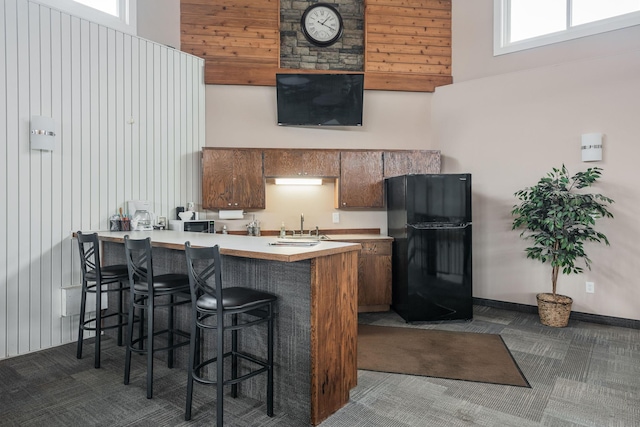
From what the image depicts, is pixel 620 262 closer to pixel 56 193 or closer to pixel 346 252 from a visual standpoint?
pixel 346 252

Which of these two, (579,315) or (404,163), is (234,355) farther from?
(579,315)

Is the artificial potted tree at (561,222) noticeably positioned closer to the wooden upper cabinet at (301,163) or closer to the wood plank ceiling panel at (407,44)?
the wood plank ceiling panel at (407,44)

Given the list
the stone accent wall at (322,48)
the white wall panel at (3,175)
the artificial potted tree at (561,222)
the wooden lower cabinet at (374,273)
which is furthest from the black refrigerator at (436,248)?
the white wall panel at (3,175)

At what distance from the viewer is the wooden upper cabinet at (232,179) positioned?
4.68 m

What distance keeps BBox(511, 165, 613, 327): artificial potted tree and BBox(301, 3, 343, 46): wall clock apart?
10.1ft

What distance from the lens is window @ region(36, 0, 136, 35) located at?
12.4ft

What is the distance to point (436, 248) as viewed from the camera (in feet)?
13.8

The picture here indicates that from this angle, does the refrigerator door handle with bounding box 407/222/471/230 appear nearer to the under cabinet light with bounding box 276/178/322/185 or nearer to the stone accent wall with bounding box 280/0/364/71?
the under cabinet light with bounding box 276/178/322/185

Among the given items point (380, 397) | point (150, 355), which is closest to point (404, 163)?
point (380, 397)

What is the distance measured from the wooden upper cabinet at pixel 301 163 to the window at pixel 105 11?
6.71ft

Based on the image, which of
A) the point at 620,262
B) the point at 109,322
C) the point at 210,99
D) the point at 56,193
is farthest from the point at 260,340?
the point at 620,262

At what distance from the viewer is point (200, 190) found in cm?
488

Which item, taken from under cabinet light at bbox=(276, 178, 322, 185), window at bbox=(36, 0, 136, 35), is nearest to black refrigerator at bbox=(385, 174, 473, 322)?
under cabinet light at bbox=(276, 178, 322, 185)

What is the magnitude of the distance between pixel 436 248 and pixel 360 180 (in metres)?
1.32
